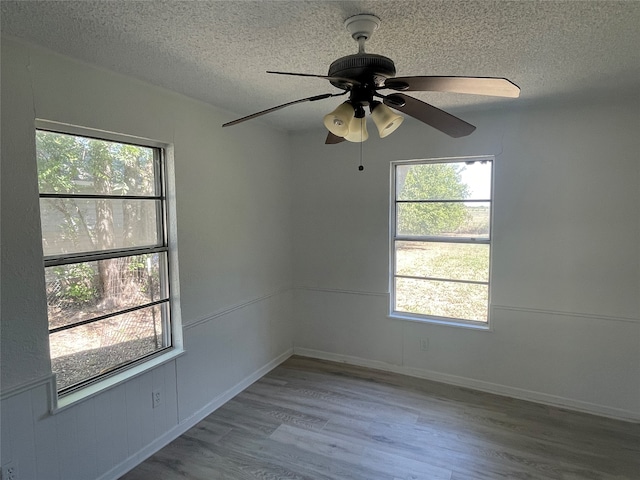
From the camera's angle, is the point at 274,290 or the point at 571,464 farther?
the point at 274,290

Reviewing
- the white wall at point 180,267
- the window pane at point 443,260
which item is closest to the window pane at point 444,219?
the window pane at point 443,260

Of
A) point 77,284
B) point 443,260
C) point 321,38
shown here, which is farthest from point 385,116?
point 443,260

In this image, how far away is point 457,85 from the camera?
1378mm

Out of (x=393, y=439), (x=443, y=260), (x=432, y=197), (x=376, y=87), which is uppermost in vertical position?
(x=376, y=87)

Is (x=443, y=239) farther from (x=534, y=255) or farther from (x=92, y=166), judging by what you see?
(x=92, y=166)

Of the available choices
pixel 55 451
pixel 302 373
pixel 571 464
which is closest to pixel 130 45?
pixel 55 451

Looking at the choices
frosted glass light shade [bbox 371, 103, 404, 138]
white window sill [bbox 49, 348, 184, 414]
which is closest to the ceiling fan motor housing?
frosted glass light shade [bbox 371, 103, 404, 138]

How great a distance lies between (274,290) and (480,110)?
2.54 meters

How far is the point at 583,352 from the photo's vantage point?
289 cm

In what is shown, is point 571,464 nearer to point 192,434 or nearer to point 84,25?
point 192,434

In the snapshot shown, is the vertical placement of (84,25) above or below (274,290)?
above

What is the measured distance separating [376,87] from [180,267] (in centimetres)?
187

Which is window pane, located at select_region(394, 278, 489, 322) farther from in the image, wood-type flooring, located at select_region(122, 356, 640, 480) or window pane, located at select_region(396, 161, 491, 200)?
window pane, located at select_region(396, 161, 491, 200)

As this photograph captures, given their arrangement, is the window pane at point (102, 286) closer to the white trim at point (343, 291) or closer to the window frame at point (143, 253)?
the window frame at point (143, 253)
